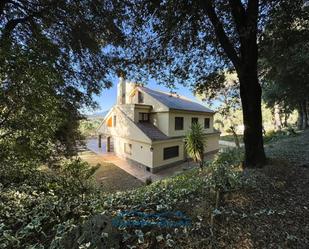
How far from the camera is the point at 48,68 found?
11.6ft

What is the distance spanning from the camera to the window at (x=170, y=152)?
1504 centimetres

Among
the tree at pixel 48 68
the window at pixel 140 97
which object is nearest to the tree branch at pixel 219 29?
the tree at pixel 48 68

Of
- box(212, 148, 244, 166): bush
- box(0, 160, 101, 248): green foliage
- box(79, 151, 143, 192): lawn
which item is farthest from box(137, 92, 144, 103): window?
box(0, 160, 101, 248): green foliage

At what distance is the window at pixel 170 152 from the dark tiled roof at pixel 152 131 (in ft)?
3.44

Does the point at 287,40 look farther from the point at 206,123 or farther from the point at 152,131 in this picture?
the point at 206,123

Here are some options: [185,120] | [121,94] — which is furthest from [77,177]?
[121,94]

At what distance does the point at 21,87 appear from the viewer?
329 centimetres

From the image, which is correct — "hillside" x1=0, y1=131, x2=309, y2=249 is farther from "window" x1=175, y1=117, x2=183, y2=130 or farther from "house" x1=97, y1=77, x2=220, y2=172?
"window" x1=175, y1=117, x2=183, y2=130

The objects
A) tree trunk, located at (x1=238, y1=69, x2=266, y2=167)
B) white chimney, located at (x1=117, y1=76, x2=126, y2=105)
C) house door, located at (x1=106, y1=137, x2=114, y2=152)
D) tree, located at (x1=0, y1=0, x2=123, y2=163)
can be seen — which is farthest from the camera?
house door, located at (x1=106, y1=137, x2=114, y2=152)

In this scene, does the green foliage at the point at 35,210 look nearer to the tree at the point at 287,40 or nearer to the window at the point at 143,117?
the tree at the point at 287,40

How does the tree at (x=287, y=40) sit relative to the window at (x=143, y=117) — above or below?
above

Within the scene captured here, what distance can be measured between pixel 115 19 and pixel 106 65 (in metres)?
1.56

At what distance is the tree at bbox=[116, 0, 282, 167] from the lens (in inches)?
192

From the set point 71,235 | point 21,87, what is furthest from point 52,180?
point 71,235
